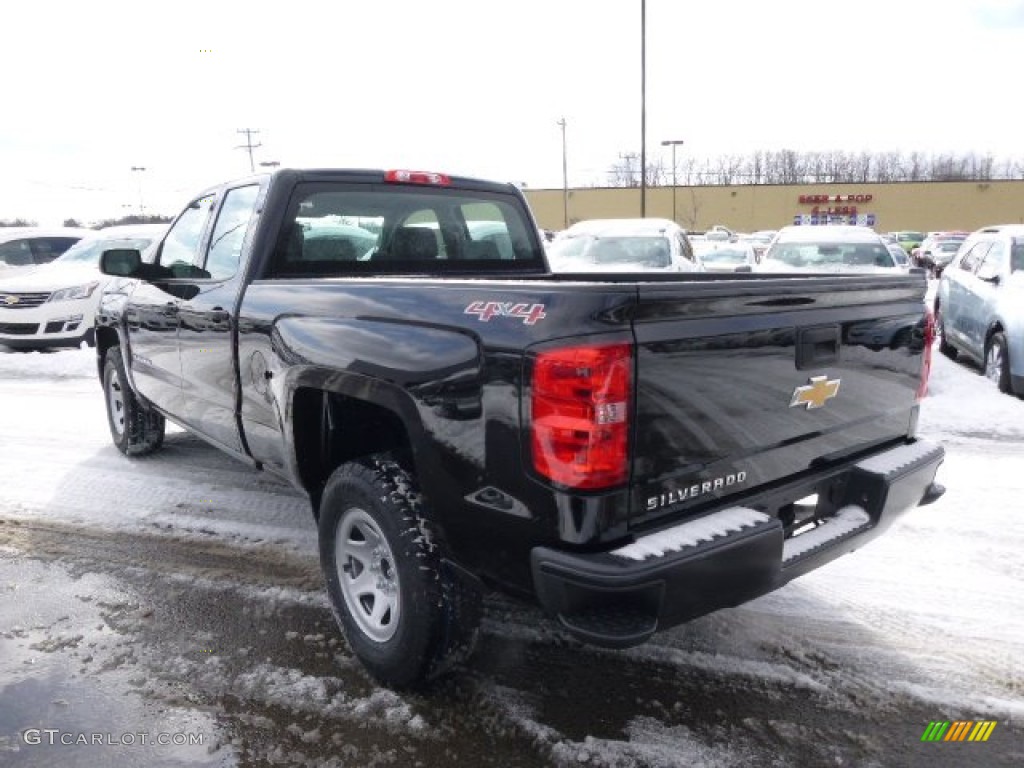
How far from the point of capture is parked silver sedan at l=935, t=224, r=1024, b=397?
7.48m

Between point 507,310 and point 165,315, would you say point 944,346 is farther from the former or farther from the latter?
point 507,310

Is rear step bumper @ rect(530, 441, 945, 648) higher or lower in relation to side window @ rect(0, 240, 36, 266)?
lower

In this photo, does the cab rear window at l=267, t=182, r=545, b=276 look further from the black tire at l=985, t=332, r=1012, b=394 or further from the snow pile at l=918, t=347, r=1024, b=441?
the black tire at l=985, t=332, r=1012, b=394

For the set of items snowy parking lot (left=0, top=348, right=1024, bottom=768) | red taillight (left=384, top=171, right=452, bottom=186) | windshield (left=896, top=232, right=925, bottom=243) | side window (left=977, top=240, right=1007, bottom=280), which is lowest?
windshield (left=896, top=232, right=925, bottom=243)

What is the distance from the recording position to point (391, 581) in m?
2.93

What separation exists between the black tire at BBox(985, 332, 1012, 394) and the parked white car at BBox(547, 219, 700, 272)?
409cm

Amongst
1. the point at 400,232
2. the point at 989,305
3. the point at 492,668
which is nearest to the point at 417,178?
the point at 400,232

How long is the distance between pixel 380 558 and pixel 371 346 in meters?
0.81

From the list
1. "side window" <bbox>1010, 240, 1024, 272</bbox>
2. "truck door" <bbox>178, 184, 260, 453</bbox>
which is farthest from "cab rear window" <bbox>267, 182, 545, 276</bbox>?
"side window" <bbox>1010, 240, 1024, 272</bbox>

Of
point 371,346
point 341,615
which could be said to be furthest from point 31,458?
point 371,346

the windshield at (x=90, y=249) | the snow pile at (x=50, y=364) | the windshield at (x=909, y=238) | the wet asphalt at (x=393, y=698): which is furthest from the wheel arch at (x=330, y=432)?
the windshield at (x=909, y=238)

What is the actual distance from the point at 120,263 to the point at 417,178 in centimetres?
181

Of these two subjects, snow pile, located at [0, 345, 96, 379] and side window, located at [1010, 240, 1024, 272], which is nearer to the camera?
side window, located at [1010, 240, 1024, 272]

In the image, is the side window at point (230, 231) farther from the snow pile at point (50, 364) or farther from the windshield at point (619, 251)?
the windshield at point (619, 251)
